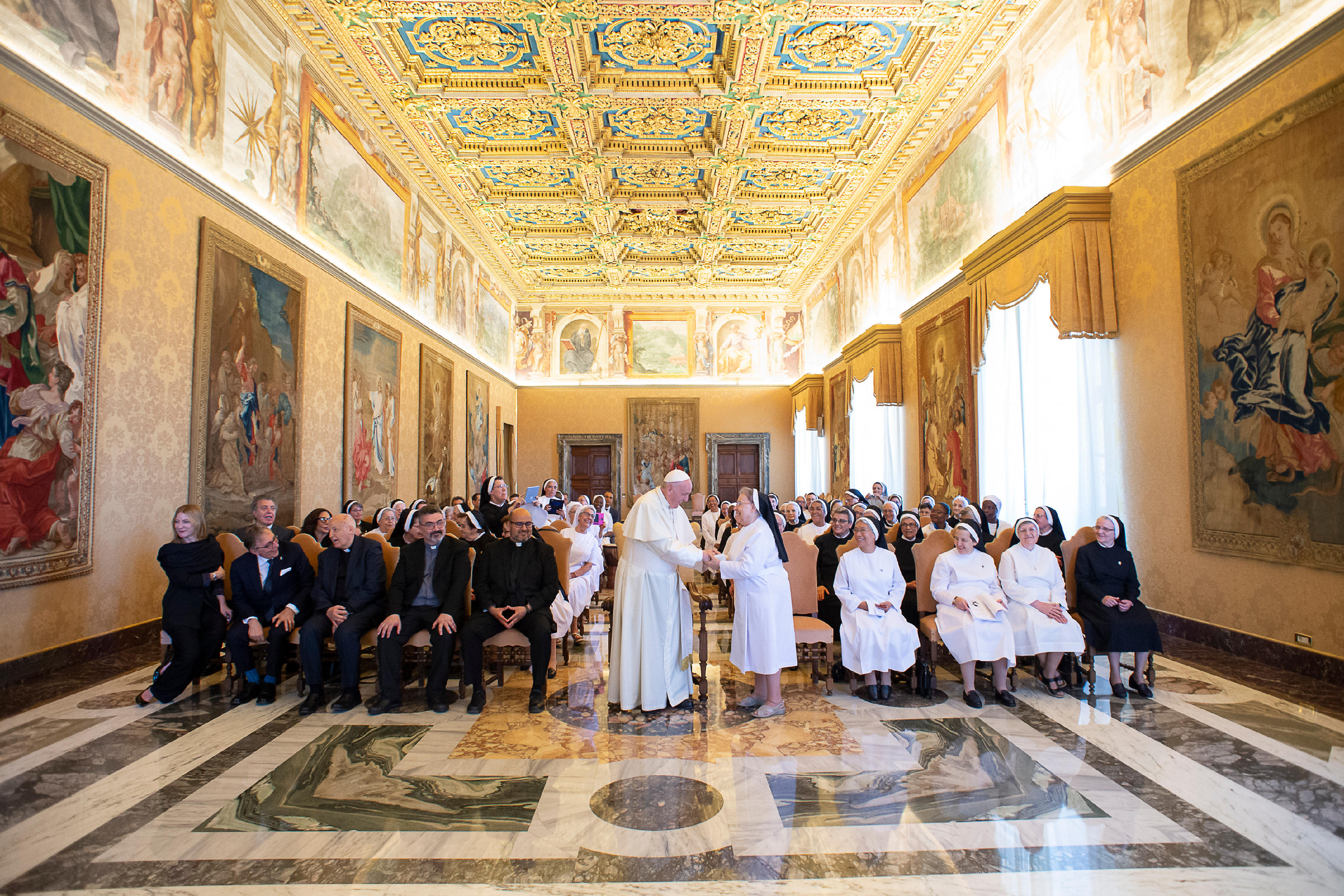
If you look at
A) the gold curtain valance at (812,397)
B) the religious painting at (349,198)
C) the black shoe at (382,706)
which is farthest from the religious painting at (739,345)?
the black shoe at (382,706)

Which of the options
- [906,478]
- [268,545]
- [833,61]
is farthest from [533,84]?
[906,478]

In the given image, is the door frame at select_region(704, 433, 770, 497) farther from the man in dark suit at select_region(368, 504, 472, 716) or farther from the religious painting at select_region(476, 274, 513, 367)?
the man in dark suit at select_region(368, 504, 472, 716)

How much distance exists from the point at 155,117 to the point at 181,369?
239cm

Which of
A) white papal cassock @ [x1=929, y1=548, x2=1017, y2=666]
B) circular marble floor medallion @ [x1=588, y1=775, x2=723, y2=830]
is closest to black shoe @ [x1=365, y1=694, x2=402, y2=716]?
circular marble floor medallion @ [x1=588, y1=775, x2=723, y2=830]

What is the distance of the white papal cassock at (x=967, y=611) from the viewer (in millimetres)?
5074

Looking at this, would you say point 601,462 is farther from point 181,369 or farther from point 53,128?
point 53,128

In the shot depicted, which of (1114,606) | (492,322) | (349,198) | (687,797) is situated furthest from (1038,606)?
(492,322)

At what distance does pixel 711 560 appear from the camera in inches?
186

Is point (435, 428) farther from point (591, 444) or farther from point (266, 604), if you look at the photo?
point (266, 604)

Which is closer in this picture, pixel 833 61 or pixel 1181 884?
pixel 1181 884

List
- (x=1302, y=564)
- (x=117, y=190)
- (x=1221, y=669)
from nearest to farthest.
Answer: (x=1302, y=564) < (x=1221, y=669) < (x=117, y=190)

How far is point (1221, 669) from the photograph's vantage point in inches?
216

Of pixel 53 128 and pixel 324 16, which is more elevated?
pixel 324 16

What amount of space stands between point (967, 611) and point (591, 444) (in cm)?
1769
